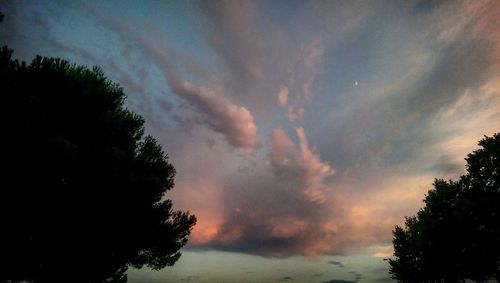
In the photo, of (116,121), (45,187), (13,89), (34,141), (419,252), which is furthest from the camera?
(419,252)

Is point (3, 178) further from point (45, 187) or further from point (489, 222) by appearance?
point (489, 222)

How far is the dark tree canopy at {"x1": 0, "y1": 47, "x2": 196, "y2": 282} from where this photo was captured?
9.05 m

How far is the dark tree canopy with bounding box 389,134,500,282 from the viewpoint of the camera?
733 inches

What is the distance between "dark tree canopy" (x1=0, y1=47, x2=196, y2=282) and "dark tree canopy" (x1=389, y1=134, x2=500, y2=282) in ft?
68.7

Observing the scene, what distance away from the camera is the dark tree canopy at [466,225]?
18.6 meters

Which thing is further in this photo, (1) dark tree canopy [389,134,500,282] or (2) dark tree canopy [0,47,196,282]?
(1) dark tree canopy [389,134,500,282]

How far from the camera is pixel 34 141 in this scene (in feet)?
30.3

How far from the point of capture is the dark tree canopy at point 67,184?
29.7ft

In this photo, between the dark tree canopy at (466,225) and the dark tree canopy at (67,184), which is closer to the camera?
the dark tree canopy at (67,184)

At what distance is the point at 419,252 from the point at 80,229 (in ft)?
92.7

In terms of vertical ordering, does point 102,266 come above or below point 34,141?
below

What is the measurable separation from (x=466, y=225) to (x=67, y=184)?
1014 inches

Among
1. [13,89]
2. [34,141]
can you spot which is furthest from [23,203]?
[13,89]

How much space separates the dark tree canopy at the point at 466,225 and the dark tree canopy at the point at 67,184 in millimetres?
20950
